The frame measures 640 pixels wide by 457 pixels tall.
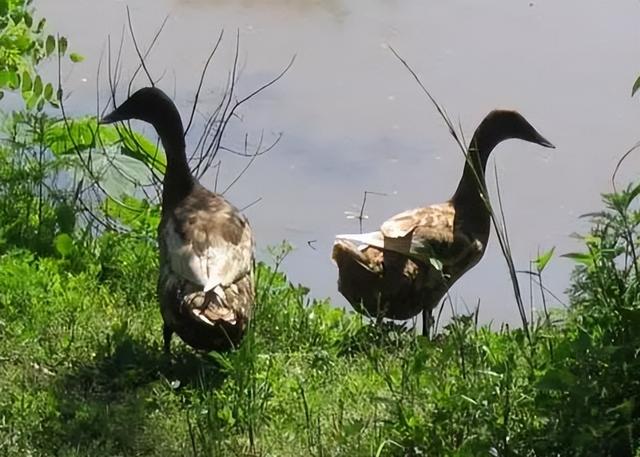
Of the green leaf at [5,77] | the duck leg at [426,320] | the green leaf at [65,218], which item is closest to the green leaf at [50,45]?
the green leaf at [5,77]

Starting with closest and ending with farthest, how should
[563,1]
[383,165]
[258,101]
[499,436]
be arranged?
[499,436] → [383,165] → [258,101] → [563,1]

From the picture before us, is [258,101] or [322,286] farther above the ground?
[258,101]

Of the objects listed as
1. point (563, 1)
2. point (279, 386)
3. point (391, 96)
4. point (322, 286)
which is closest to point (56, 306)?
point (279, 386)

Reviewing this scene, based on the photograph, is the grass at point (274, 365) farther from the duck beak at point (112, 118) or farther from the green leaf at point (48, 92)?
the duck beak at point (112, 118)

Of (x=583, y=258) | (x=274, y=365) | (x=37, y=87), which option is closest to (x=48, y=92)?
(x=37, y=87)

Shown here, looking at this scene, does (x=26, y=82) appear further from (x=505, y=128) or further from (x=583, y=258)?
(x=583, y=258)

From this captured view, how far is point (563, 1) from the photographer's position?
1002cm

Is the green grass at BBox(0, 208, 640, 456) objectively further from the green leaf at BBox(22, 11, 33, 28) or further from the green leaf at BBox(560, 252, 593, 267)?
the green leaf at BBox(22, 11, 33, 28)

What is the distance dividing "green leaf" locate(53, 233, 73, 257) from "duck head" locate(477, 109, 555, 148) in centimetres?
208

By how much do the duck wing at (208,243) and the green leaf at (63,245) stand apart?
0.69 meters

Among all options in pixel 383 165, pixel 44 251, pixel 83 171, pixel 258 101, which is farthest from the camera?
pixel 258 101

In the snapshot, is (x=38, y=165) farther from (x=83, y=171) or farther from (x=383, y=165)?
(x=383, y=165)

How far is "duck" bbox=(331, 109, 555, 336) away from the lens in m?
6.14

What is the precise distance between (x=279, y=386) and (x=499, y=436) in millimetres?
1273
